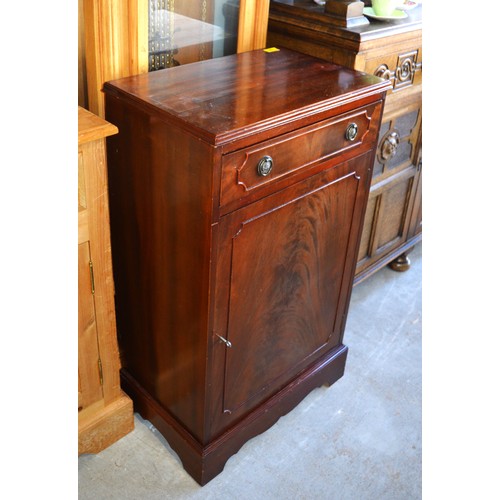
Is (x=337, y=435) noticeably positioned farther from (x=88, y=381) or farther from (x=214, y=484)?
(x=88, y=381)

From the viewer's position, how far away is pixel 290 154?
1.15 m

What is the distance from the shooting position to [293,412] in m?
1.68

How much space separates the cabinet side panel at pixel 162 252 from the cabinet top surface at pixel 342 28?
0.60 meters

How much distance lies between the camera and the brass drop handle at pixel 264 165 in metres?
1.08

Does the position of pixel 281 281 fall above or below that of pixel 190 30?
below

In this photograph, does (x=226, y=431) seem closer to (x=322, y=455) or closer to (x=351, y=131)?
(x=322, y=455)

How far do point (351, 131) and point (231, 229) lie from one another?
0.37m

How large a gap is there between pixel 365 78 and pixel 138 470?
112 cm

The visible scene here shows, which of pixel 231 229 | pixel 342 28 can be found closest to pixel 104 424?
pixel 231 229

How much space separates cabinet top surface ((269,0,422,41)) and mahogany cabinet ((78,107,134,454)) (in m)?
0.65

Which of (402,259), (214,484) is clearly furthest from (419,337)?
(214,484)

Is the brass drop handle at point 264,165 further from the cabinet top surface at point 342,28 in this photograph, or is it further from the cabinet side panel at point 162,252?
the cabinet top surface at point 342,28

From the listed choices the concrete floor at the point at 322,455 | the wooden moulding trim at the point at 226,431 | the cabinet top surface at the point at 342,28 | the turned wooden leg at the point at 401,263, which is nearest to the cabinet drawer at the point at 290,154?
the cabinet top surface at the point at 342,28

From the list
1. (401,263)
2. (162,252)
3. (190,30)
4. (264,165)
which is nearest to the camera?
(264,165)
